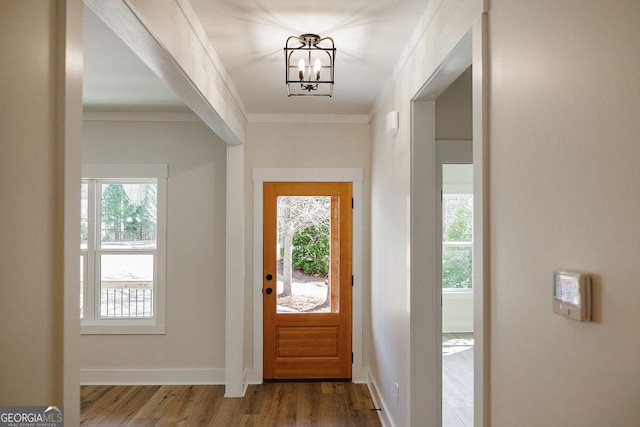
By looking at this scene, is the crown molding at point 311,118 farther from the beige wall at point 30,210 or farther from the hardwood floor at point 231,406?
the beige wall at point 30,210

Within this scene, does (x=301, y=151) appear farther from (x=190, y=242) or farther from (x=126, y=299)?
(x=126, y=299)

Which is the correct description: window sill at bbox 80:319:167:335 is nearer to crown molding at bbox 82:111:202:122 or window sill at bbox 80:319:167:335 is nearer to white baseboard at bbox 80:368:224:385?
white baseboard at bbox 80:368:224:385

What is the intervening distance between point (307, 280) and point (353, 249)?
0.55m

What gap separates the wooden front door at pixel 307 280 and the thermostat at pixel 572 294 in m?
3.51

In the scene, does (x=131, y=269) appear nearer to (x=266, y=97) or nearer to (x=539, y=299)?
(x=266, y=97)

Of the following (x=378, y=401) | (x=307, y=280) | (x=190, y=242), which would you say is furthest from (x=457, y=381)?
(x=190, y=242)

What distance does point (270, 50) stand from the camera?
285cm

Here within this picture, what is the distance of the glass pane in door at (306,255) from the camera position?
15.1ft

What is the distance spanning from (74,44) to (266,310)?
12.2 ft

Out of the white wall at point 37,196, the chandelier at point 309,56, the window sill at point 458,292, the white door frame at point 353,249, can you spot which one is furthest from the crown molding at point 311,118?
the white wall at point 37,196

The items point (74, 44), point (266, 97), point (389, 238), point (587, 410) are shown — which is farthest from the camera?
point (266, 97)

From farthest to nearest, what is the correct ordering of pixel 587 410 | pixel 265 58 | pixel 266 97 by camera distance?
pixel 266 97 < pixel 265 58 < pixel 587 410

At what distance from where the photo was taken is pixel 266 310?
15.0ft

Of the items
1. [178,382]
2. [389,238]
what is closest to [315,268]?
[389,238]
